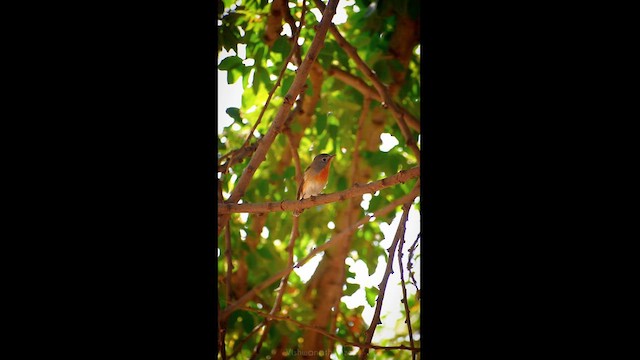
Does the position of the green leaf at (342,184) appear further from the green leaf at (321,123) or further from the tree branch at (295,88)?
the tree branch at (295,88)

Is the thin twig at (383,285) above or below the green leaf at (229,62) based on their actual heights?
Answer: below

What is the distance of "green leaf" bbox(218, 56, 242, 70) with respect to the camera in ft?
5.21

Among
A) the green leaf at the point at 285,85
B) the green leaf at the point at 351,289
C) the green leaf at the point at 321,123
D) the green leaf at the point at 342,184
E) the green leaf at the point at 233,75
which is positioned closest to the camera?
the green leaf at the point at 233,75

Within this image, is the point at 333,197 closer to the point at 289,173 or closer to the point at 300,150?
the point at 289,173

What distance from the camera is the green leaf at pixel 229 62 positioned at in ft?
5.21

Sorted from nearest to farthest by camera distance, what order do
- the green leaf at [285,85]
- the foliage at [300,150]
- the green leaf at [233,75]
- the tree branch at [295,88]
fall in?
the tree branch at [295,88] < the green leaf at [233,75] < the foliage at [300,150] < the green leaf at [285,85]

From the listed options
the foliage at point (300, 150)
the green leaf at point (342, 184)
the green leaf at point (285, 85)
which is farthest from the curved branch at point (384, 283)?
the green leaf at point (342, 184)

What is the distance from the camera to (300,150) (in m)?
3.48

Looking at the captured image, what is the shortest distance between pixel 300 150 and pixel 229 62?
1.88 meters

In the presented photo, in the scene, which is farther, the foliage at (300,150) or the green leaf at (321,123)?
the green leaf at (321,123)

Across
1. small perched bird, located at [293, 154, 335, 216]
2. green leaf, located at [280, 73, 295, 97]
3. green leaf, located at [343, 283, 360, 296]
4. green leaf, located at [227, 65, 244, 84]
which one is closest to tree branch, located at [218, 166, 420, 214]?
green leaf, located at [227, 65, 244, 84]
